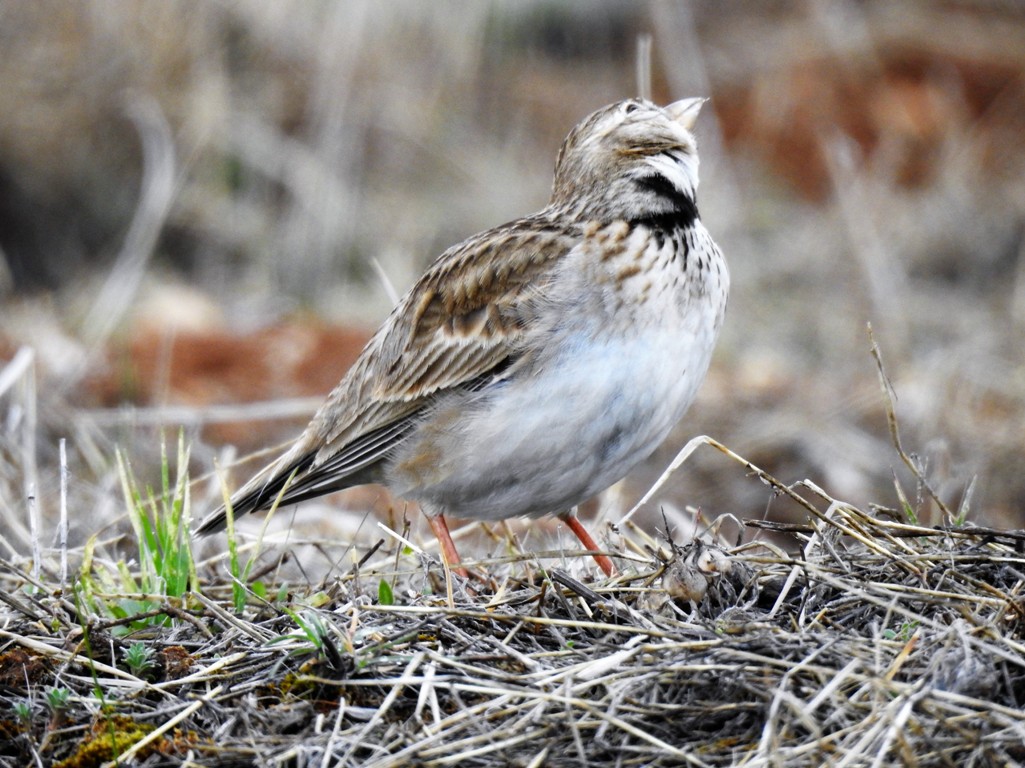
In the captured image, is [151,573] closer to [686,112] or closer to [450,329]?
[450,329]

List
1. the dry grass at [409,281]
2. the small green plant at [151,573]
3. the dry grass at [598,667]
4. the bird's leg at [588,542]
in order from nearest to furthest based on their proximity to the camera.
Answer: the dry grass at [598,667] < the dry grass at [409,281] < the small green plant at [151,573] < the bird's leg at [588,542]

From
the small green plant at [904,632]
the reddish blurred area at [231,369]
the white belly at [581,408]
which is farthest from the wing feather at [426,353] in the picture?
the reddish blurred area at [231,369]

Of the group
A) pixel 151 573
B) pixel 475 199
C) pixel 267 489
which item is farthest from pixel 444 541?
pixel 475 199

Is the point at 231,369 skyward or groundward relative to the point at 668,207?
groundward

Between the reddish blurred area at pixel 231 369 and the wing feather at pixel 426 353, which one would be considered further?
the reddish blurred area at pixel 231 369

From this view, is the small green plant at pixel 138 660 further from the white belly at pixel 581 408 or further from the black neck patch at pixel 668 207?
the black neck patch at pixel 668 207

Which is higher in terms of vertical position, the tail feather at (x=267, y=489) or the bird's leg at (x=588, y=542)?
the tail feather at (x=267, y=489)

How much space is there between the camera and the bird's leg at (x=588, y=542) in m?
4.52

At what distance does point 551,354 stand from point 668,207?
640 millimetres

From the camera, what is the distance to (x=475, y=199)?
12055 mm

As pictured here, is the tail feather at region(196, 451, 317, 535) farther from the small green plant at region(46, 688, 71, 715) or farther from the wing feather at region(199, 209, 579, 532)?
the small green plant at region(46, 688, 71, 715)

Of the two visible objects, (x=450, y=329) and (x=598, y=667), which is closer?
(x=598, y=667)

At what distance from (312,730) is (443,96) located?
1028 cm

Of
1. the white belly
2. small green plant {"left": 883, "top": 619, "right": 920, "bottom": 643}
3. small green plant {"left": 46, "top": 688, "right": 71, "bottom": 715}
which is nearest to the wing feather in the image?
the white belly
